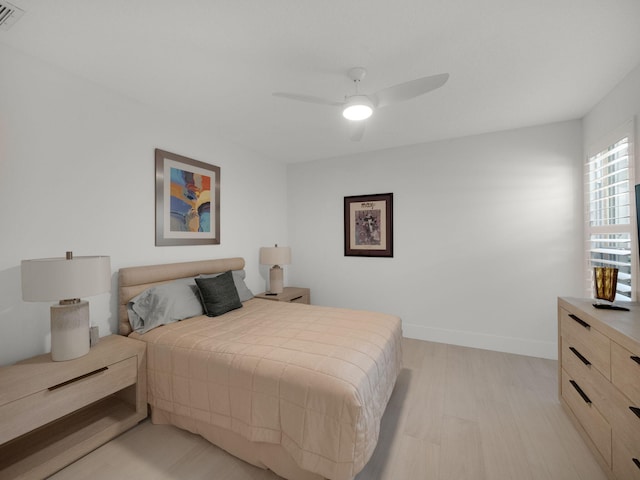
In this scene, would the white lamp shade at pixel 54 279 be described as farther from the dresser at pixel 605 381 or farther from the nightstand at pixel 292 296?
the dresser at pixel 605 381

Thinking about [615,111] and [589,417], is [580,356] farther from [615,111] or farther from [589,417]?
[615,111]

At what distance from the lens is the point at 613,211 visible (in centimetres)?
239

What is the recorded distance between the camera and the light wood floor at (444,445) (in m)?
1.60

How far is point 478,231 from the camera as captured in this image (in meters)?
3.40

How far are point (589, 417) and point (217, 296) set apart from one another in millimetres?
2881

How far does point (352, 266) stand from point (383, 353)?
2276 millimetres

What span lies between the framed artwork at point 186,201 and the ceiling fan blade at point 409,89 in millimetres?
2108

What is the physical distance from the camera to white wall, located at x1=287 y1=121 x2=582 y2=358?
3.05 metres

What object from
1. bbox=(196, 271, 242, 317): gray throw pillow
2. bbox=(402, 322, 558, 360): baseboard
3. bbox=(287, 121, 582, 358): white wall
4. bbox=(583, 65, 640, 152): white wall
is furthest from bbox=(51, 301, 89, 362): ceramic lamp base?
bbox=(583, 65, 640, 152): white wall

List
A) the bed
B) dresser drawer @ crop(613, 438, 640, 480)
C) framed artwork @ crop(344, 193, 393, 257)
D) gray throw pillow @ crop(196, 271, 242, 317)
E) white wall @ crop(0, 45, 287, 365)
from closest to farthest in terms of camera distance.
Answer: dresser drawer @ crop(613, 438, 640, 480) < the bed < white wall @ crop(0, 45, 287, 365) < gray throw pillow @ crop(196, 271, 242, 317) < framed artwork @ crop(344, 193, 393, 257)

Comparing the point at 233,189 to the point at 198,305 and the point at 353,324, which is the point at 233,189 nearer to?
the point at 198,305

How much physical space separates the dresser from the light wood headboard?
10.6ft

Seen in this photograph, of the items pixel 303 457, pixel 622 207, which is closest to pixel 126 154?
pixel 303 457

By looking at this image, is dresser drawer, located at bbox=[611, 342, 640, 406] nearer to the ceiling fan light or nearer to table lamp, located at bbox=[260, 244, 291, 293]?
the ceiling fan light
